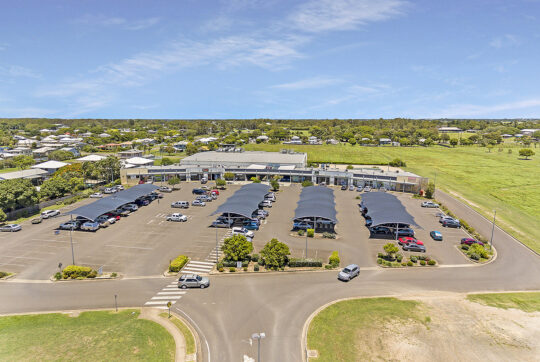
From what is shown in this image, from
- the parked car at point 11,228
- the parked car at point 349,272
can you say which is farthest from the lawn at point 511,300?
the parked car at point 11,228

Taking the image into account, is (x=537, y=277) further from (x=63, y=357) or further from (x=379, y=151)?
(x=379, y=151)

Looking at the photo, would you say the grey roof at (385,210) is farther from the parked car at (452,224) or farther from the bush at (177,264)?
the bush at (177,264)

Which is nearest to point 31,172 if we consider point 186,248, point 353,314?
point 186,248

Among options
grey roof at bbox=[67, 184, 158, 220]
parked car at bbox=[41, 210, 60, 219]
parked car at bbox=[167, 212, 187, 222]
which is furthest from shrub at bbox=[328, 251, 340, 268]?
parked car at bbox=[41, 210, 60, 219]

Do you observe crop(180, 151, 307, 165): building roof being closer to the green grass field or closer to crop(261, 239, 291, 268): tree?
the green grass field

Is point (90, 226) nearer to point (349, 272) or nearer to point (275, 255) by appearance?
point (275, 255)

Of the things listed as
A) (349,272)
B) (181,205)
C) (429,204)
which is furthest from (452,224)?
(181,205)
